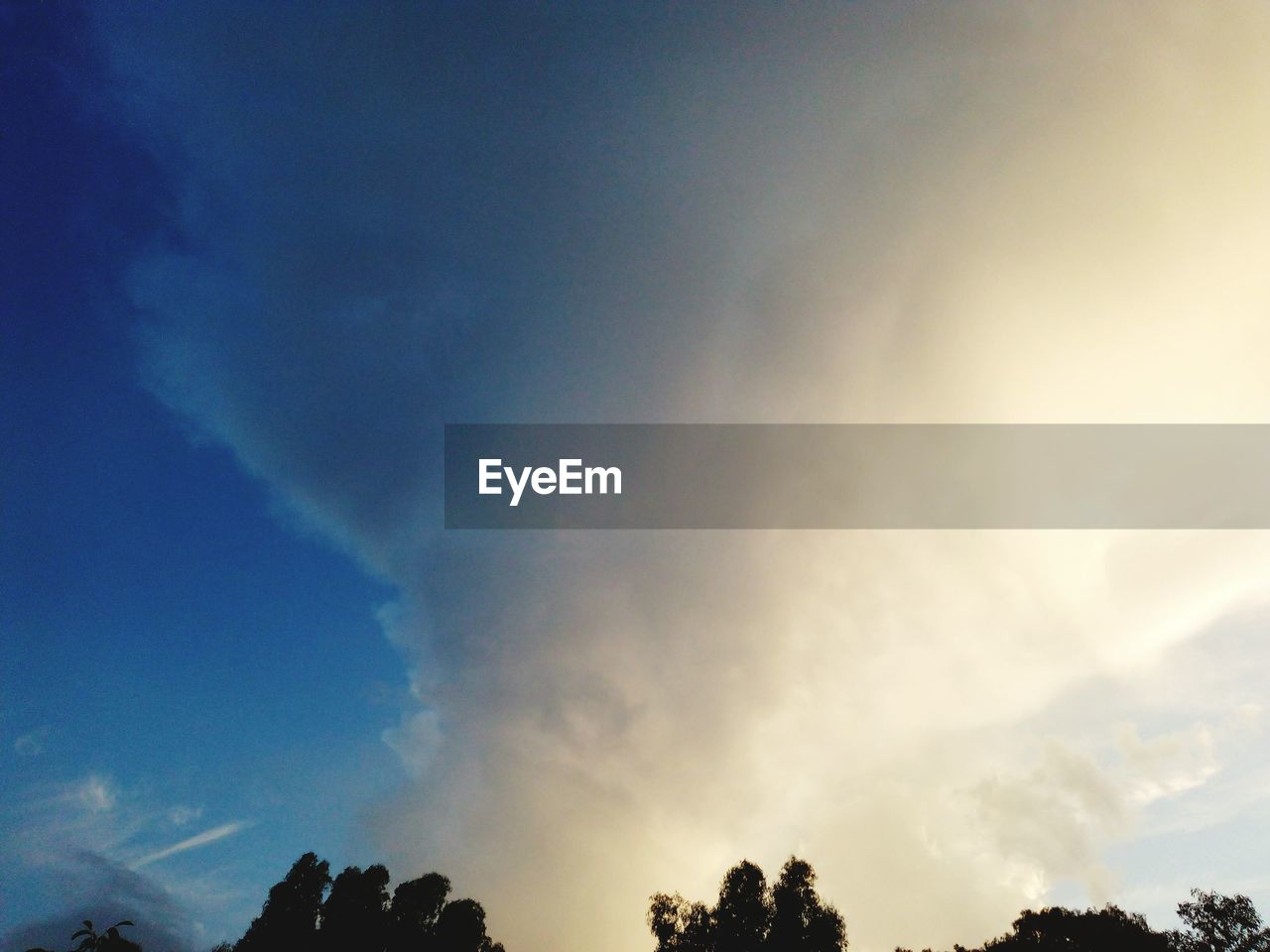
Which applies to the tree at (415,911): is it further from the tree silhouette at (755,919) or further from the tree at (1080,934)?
the tree at (1080,934)

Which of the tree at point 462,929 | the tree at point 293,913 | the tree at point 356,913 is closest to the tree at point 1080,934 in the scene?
the tree at point 462,929

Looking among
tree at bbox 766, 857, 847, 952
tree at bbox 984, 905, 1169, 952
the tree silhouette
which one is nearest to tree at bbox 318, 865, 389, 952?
the tree silhouette

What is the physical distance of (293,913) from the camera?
97.3 m

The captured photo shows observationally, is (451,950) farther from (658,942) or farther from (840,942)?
(840,942)

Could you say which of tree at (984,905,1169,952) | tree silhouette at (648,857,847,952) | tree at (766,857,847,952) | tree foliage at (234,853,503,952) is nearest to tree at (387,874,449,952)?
tree foliage at (234,853,503,952)

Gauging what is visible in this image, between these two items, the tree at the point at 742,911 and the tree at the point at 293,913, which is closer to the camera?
the tree at the point at 742,911

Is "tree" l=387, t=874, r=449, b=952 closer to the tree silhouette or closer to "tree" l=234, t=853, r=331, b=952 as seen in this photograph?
"tree" l=234, t=853, r=331, b=952

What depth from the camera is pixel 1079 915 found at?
3246 inches

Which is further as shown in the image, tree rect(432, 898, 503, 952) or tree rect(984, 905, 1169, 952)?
tree rect(432, 898, 503, 952)

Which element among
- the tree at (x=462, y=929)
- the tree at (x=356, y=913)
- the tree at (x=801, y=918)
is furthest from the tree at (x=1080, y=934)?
the tree at (x=356, y=913)

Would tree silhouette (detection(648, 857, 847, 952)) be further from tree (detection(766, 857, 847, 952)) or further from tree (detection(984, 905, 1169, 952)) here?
tree (detection(984, 905, 1169, 952))

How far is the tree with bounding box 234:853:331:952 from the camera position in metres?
95.2

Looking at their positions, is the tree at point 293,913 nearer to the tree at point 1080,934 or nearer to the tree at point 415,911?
the tree at point 415,911

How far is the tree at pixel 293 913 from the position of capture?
95188mm
